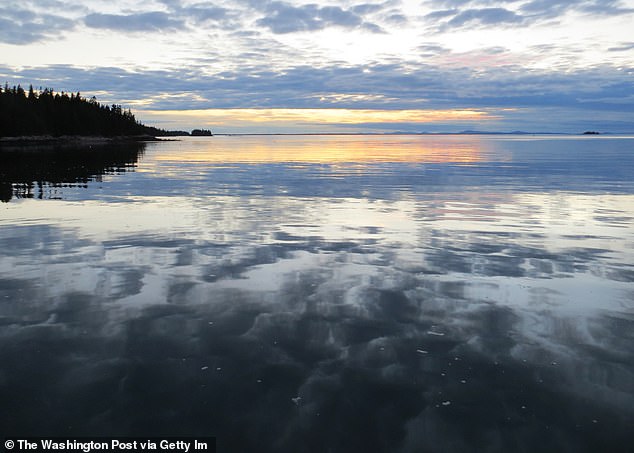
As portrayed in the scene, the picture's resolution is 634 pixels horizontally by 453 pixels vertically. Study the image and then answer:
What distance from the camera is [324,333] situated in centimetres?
907

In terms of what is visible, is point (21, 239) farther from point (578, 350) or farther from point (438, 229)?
point (578, 350)

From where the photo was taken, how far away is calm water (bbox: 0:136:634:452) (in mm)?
6406

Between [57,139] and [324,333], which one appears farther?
[57,139]

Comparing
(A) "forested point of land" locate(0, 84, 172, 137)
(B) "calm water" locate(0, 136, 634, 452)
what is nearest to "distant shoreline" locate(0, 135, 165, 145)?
(A) "forested point of land" locate(0, 84, 172, 137)

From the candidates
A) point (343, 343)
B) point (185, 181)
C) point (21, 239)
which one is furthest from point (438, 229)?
point (185, 181)

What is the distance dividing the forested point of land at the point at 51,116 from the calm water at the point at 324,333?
113409 mm

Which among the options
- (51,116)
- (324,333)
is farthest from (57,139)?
(324,333)

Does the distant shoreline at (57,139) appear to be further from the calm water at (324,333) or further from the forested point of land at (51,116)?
the calm water at (324,333)

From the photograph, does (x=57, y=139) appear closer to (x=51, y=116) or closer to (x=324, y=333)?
(x=51, y=116)

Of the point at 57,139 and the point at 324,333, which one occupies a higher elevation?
the point at 324,333

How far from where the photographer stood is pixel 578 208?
23266mm

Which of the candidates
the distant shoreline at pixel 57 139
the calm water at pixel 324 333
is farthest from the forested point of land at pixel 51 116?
the calm water at pixel 324 333

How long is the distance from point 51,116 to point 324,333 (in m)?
157

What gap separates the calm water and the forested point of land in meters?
113
